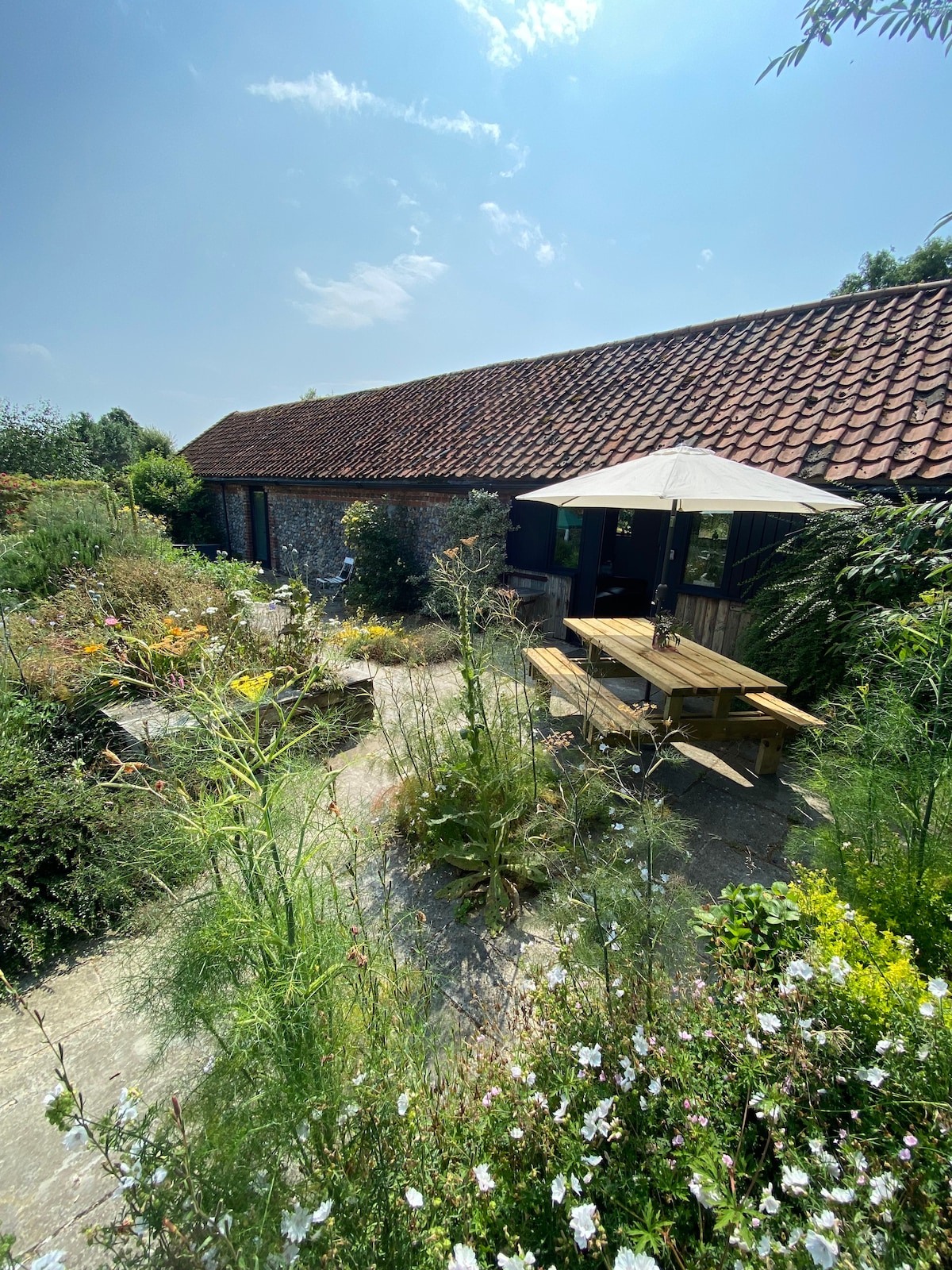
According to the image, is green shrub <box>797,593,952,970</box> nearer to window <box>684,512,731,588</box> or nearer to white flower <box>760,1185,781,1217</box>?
white flower <box>760,1185,781,1217</box>

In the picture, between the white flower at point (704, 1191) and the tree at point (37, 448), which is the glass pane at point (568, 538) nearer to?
the white flower at point (704, 1191)

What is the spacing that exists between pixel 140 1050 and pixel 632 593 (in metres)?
8.21

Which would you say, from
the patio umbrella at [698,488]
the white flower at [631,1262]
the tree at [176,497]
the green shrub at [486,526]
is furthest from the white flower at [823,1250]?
the tree at [176,497]

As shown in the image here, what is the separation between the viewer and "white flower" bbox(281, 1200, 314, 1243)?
3.21ft

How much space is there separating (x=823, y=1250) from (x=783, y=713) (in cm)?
327

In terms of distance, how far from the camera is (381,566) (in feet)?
32.6

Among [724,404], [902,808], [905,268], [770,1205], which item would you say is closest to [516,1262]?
[770,1205]

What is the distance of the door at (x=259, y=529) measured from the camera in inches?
604

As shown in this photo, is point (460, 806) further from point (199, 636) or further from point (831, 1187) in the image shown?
point (199, 636)

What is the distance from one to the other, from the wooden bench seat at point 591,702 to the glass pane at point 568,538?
3351mm

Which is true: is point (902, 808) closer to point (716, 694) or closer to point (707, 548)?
point (716, 694)

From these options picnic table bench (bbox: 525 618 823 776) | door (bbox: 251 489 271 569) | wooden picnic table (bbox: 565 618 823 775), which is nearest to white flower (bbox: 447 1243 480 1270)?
picnic table bench (bbox: 525 618 823 776)

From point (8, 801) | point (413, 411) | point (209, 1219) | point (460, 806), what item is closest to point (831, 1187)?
point (209, 1219)

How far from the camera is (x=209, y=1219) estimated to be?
3.38 ft
